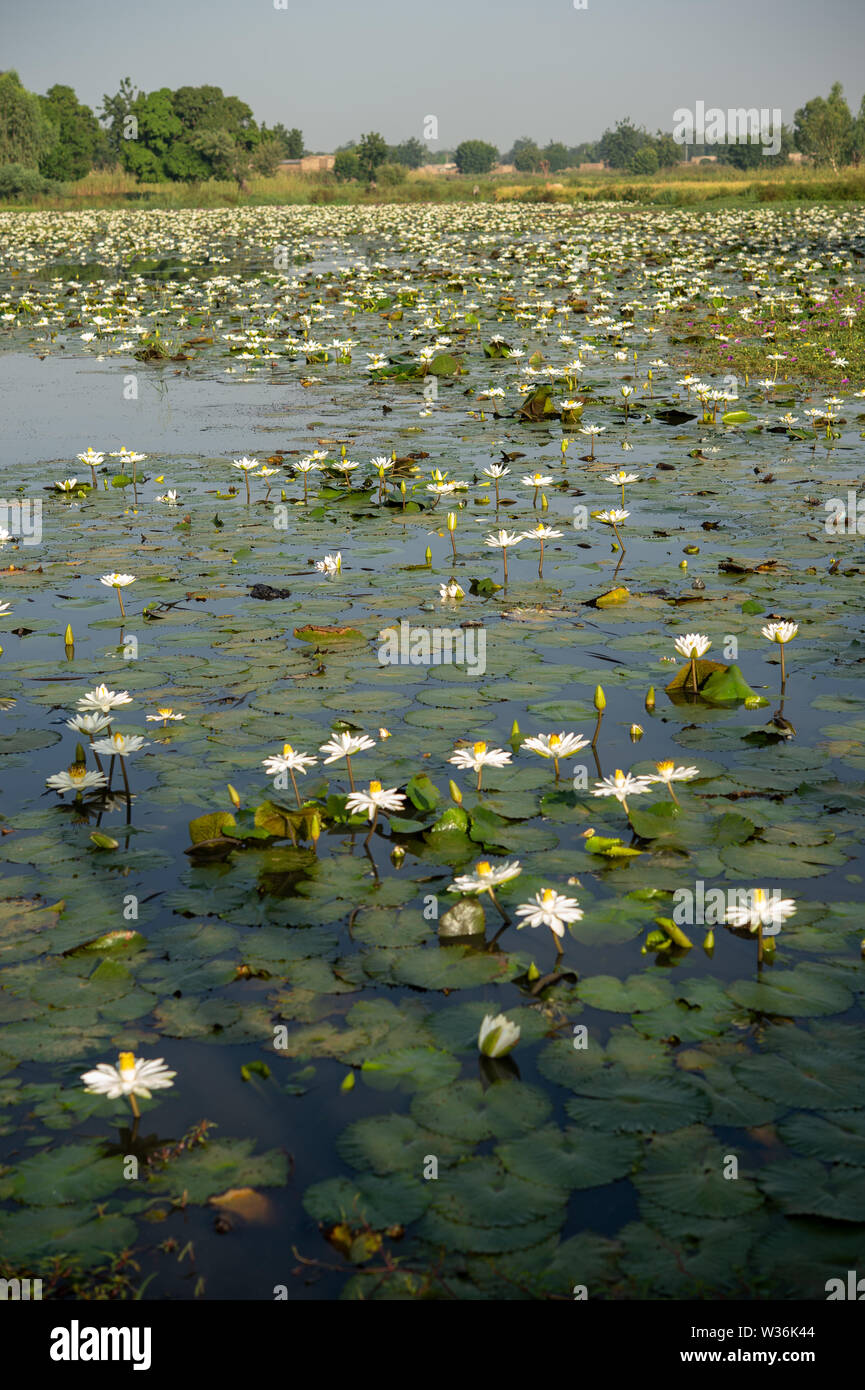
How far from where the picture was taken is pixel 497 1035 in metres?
2.14

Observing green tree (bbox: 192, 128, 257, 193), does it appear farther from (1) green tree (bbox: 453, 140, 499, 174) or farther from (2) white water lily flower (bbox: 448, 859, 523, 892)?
(1) green tree (bbox: 453, 140, 499, 174)

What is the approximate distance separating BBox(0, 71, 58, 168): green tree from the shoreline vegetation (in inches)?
107

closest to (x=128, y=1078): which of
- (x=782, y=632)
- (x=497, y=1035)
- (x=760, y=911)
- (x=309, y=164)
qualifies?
(x=497, y=1035)

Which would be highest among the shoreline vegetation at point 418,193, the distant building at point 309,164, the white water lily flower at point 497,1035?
the distant building at point 309,164

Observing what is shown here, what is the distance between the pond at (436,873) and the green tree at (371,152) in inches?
2263

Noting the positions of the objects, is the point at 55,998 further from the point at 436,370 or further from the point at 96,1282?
the point at 436,370

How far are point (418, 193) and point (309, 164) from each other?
155 ft

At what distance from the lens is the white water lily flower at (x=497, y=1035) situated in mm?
2137

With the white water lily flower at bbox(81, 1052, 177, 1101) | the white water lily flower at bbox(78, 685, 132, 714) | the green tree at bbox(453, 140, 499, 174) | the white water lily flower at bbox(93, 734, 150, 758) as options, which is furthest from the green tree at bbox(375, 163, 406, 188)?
the green tree at bbox(453, 140, 499, 174)

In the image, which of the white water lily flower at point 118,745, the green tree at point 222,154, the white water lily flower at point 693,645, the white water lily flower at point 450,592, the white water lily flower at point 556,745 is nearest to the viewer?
the white water lily flower at point 556,745

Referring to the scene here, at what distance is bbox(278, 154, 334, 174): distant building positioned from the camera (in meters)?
81.7

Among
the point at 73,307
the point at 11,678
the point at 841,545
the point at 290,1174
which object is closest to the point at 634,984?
the point at 290,1174

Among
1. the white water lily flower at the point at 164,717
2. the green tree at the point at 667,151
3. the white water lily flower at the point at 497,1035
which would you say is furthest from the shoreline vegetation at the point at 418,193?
the green tree at the point at 667,151

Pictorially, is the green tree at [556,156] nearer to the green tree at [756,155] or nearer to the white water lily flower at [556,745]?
the green tree at [756,155]
